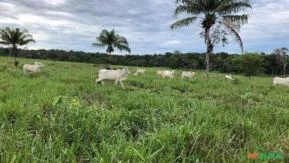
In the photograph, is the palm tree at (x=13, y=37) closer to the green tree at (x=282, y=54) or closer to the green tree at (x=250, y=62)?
the green tree at (x=250, y=62)

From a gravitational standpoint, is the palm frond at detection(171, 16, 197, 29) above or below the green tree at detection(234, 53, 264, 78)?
above

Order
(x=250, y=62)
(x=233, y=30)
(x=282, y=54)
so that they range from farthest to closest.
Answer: (x=282, y=54) → (x=250, y=62) → (x=233, y=30)

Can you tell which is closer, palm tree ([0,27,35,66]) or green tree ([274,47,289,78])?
palm tree ([0,27,35,66])

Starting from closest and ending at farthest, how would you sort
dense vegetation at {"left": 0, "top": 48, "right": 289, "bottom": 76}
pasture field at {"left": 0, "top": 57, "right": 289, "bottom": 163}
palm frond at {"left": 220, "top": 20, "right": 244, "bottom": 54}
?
1. pasture field at {"left": 0, "top": 57, "right": 289, "bottom": 163}
2. palm frond at {"left": 220, "top": 20, "right": 244, "bottom": 54}
3. dense vegetation at {"left": 0, "top": 48, "right": 289, "bottom": 76}

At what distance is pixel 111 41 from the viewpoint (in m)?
54.3

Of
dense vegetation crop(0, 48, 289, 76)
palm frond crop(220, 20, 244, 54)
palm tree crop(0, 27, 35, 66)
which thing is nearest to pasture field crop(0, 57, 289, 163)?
palm frond crop(220, 20, 244, 54)

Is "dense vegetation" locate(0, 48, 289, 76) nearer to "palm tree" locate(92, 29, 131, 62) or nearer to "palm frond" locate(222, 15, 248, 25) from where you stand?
"palm tree" locate(92, 29, 131, 62)

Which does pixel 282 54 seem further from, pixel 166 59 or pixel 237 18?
pixel 237 18

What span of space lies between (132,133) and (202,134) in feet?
4.00

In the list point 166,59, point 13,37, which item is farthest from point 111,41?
point 166,59

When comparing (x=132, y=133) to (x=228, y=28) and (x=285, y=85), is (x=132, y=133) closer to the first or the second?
(x=285, y=85)

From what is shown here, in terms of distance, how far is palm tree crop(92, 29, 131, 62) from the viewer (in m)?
54.1

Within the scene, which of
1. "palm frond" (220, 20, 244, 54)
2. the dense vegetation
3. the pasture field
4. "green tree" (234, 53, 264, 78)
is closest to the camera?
the pasture field

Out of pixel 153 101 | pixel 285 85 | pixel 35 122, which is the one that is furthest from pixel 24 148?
pixel 285 85
